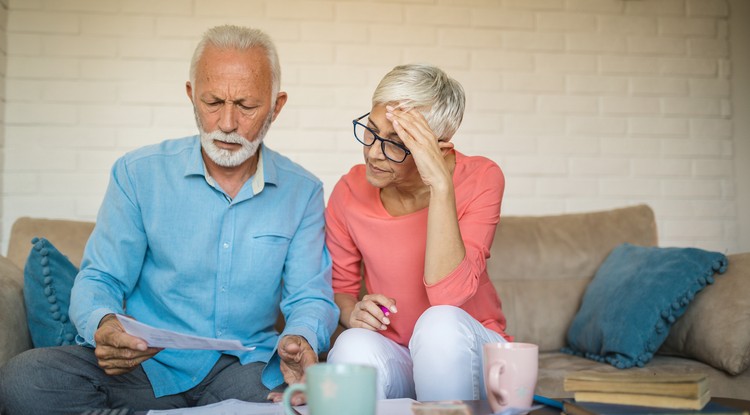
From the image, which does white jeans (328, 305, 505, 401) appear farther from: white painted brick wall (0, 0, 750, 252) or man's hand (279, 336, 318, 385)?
white painted brick wall (0, 0, 750, 252)

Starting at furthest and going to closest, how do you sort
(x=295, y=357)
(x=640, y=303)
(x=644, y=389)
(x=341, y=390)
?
(x=640, y=303), (x=295, y=357), (x=644, y=389), (x=341, y=390)

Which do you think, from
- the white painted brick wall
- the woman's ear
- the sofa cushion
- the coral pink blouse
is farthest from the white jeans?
the white painted brick wall

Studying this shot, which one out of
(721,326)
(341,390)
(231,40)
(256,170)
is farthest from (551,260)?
(341,390)

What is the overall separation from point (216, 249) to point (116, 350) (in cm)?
45

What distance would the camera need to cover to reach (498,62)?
136 inches

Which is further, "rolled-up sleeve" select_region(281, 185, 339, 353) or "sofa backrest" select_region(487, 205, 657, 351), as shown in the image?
"sofa backrest" select_region(487, 205, 657, 351)

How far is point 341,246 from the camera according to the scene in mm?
2154

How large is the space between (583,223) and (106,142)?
2.02 meters

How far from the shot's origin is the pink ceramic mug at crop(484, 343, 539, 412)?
1208 mm

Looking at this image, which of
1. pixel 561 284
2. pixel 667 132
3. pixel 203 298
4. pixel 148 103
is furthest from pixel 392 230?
pixel 667 132

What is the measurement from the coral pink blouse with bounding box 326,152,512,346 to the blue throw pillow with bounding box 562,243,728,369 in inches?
21.4

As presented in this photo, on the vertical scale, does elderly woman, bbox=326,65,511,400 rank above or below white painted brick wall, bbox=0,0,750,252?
below

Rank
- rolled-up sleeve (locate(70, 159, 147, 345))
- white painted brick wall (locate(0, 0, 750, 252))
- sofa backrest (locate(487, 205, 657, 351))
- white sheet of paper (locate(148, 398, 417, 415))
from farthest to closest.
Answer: white painted brick wall (locate(0, 0, 750, 252)), sofa backrest (locate(487, 205, 657, 351)), rolled-up sleeve (locate(70, 159, 147, 345)), white sheet of paper (locate(148, 398, 417, 415))

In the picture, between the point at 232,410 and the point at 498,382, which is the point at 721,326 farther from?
the point at 232,410
